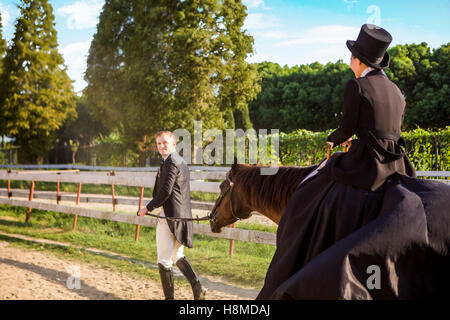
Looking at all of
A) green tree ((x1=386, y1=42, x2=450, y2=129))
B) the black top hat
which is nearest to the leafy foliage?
green tree ((x1=386, y1=42, x2=450, y2=129))

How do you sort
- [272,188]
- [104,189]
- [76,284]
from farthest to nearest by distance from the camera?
[104,189]
[76,284]
[272,188]

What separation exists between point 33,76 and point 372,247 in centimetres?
3213

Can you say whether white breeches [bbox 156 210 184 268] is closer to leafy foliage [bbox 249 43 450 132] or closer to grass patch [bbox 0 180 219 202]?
grass patch [bbox 0 180 219 202]

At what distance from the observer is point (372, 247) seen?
2180mm

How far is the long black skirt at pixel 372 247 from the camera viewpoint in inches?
85.1

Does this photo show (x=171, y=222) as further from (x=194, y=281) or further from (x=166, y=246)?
(x=194, y=281)

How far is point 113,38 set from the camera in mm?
28578

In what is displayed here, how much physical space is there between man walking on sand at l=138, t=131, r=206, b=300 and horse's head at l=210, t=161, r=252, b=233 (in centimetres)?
62

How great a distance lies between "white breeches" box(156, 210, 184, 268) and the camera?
480 cm

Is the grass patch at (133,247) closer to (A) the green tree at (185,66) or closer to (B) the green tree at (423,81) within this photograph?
(A) the green tree at (185,66)

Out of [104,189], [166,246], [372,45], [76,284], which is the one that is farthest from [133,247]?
[104,189]

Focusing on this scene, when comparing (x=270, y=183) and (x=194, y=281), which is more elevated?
(x=270, y=183)

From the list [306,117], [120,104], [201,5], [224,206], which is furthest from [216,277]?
[306,117]
